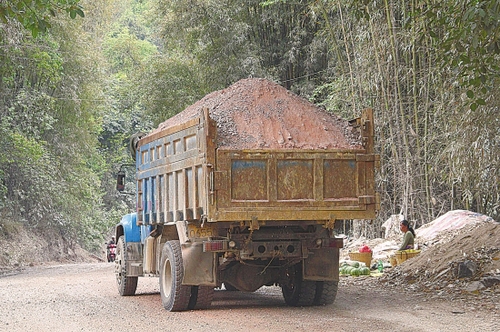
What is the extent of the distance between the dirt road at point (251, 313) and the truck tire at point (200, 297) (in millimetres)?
170

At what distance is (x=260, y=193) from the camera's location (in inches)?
362

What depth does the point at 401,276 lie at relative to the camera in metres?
12.9

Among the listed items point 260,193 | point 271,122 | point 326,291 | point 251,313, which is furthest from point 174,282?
point 271,122

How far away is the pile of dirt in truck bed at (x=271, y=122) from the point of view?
9.40 metres

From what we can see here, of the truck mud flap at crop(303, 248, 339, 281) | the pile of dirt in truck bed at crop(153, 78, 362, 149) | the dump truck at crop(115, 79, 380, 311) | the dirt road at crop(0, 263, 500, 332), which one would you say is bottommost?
the dirt road at crop(0, 263, 500, 332)

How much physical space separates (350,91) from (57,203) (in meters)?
12.5

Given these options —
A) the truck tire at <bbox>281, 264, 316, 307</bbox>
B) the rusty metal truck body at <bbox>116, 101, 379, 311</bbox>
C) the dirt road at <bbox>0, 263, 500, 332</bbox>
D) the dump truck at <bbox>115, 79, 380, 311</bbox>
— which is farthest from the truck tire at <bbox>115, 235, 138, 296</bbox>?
the truck tire at <bbox>281, 264, 316, 307</bbox>

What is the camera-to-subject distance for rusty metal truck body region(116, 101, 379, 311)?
9.12 meters

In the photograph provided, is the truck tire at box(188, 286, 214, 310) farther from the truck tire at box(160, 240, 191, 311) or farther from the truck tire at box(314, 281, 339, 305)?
the truck tire at box(314, 281, 339, 305)

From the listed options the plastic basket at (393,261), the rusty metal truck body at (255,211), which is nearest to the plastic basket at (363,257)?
the plastic basket at (393,261)

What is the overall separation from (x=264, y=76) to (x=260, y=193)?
1503 centimetres

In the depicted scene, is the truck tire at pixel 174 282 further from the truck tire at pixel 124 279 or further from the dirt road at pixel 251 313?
the truck tire at pixel 124 279

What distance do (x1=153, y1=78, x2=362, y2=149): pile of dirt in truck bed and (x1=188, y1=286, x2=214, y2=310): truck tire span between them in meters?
1.91

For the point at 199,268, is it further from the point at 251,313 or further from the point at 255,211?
the point at 255,211
